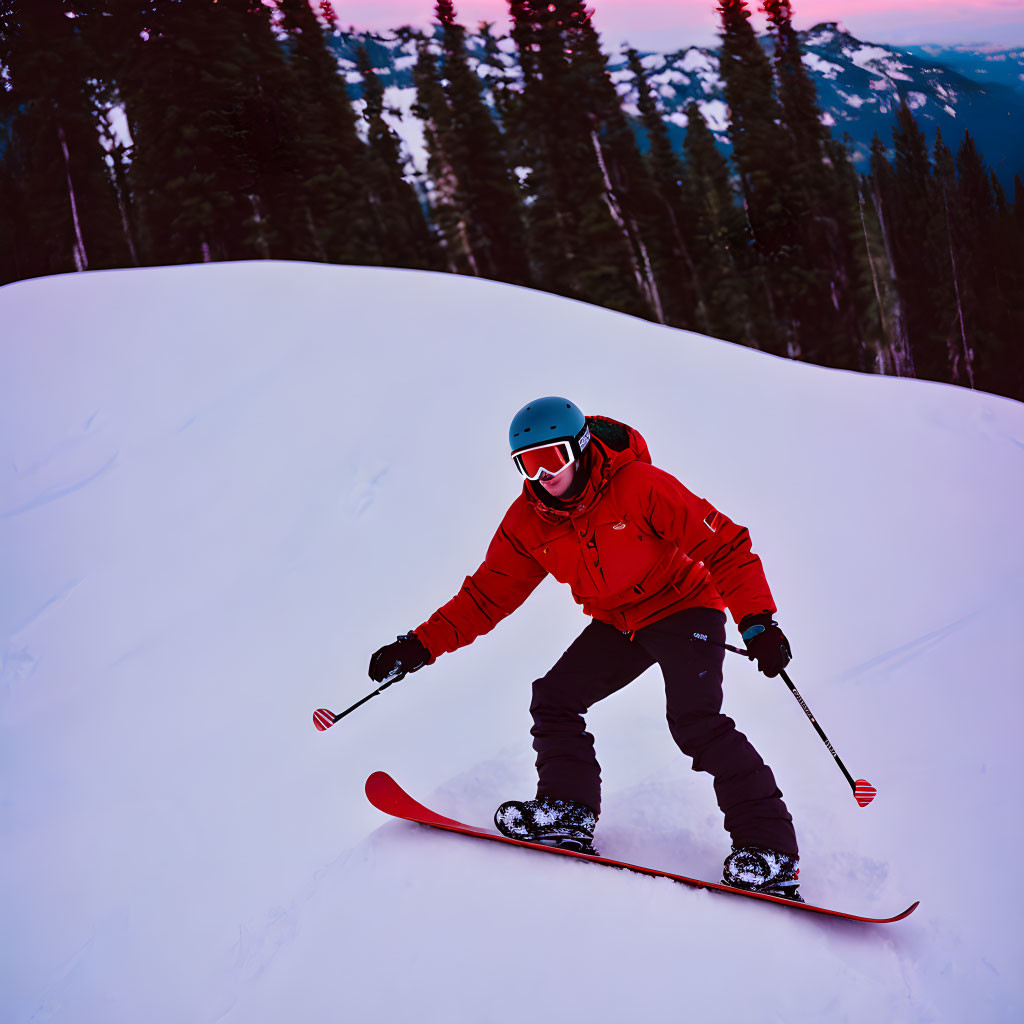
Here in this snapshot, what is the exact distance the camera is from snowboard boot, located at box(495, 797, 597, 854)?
2.77 m

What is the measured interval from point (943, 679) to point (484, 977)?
294 cm

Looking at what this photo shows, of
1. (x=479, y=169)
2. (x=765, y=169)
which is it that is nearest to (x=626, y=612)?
(x=479, y=169)

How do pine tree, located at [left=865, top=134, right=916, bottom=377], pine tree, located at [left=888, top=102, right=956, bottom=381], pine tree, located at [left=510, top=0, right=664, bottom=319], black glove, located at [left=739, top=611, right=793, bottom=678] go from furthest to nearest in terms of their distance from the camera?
pine tree, located at [left=865, top=134, right=916, bottom=377] → pine tree, located at [left=510, top=0, right=664, bottom=319] → pine tree, located at [left=888, top=102, right=956, bottom=381] → black glove, located at [left=739, top=611, right=793, bottom=678]

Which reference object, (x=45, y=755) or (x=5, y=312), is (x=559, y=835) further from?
(x=5, y=312)

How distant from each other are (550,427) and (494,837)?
56.5 inches

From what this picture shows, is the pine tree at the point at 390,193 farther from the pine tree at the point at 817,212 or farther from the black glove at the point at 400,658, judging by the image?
the black glove at the point at 400,658

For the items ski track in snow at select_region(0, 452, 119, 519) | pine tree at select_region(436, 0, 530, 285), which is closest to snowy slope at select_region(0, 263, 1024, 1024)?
ski track in snow at select_region(0, 452, 119, 519)

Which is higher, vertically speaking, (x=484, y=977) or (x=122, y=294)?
(x=122, y=294)

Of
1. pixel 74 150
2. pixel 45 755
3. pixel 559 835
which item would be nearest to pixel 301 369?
pixel 45 755

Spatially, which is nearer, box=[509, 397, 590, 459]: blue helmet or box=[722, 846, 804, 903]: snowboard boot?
box=[722, 846, 804, 903]: snowboard boot

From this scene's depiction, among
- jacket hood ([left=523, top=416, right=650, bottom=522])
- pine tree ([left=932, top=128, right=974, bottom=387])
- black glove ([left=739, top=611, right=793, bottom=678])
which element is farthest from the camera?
pine tree ([left=932, top=128, right=974, bottom=387])

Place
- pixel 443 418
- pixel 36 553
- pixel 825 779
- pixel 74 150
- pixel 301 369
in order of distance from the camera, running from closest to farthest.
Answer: pixel 825 779 → pixel 36 553 → pixel 443 418 → pixel 301 369 → pixel 74 150

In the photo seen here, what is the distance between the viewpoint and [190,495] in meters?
6.16

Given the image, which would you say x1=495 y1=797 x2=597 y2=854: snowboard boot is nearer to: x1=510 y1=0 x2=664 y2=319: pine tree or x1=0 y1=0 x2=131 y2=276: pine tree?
x1=0 y1=0 x2=131 y2=276: pine tree
